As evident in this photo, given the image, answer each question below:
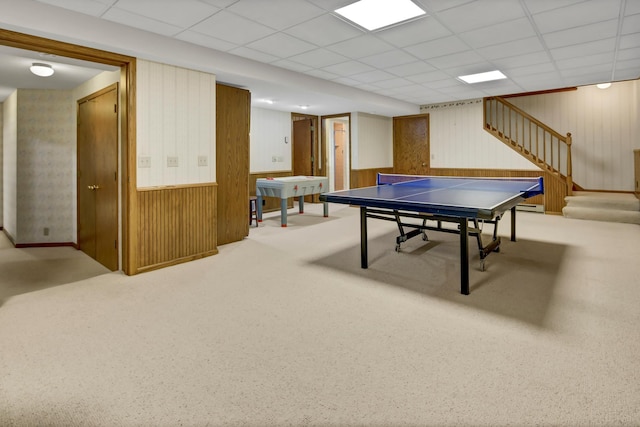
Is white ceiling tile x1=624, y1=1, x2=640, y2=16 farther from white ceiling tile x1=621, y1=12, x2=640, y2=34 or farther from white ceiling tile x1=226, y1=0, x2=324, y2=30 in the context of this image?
white ceiling tile x1=226, y1=0, x2=324, y2=30

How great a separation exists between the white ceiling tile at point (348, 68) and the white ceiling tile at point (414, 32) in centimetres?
97

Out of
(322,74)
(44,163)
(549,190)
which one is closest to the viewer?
(44,163)

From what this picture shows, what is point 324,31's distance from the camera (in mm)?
3906

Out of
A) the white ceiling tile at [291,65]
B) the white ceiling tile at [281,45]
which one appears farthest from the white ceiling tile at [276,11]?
the white ceiling tile at [291,65]

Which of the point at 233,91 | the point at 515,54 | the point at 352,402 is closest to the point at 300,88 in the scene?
the point at 233,91

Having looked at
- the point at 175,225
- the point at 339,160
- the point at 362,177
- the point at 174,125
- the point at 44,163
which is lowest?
the point at 175,225

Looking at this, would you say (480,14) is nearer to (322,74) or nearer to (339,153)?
(322,74)

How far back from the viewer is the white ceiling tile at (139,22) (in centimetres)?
330

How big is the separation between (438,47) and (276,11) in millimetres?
2170

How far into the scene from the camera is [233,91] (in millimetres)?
5297

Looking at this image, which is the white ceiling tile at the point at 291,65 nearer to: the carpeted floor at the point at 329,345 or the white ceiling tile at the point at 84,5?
the white ceiling tile at the point at 84,5

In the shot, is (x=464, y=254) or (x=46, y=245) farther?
(x=46, y=245)

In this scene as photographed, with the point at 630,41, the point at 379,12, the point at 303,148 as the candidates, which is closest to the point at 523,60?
the point at 630,41

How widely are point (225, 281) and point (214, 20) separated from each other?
2.54 m
